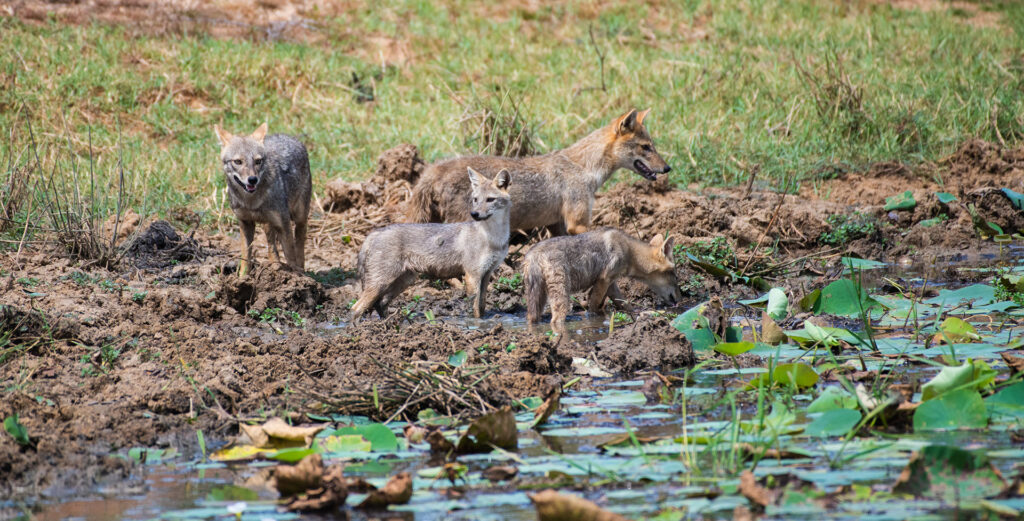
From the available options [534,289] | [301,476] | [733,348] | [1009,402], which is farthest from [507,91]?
[301,476]

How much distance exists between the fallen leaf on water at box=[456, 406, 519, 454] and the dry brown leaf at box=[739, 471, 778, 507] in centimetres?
110

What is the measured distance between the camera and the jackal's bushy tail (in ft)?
27.0

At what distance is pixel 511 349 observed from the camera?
20.7 ft

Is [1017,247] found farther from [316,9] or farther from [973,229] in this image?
[316,9]

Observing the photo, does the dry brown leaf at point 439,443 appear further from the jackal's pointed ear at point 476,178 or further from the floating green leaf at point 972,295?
Result: the jackal's pointed ear at point 476,178

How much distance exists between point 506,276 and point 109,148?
5915 mm

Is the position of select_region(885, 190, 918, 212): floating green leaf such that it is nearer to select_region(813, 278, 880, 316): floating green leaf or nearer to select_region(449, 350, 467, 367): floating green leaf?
select_region(813, 278, 880, 316): floating green leaf

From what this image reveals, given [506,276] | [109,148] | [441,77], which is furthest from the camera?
[441,77]

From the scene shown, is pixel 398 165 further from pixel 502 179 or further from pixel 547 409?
pixel 547 409

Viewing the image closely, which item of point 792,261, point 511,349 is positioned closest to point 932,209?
point 792,261

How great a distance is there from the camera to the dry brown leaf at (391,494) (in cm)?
394

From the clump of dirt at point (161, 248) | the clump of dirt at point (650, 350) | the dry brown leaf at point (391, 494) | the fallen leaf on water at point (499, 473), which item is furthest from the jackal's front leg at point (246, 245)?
the dry brown leaf at point (391, 494)

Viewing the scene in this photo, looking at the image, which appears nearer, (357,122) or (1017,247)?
(1017,247)

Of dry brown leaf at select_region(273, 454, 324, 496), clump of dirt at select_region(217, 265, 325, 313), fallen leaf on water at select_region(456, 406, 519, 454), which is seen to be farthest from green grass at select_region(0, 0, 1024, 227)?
dry brown leaf at select_region(273, 454, 324, 496)
